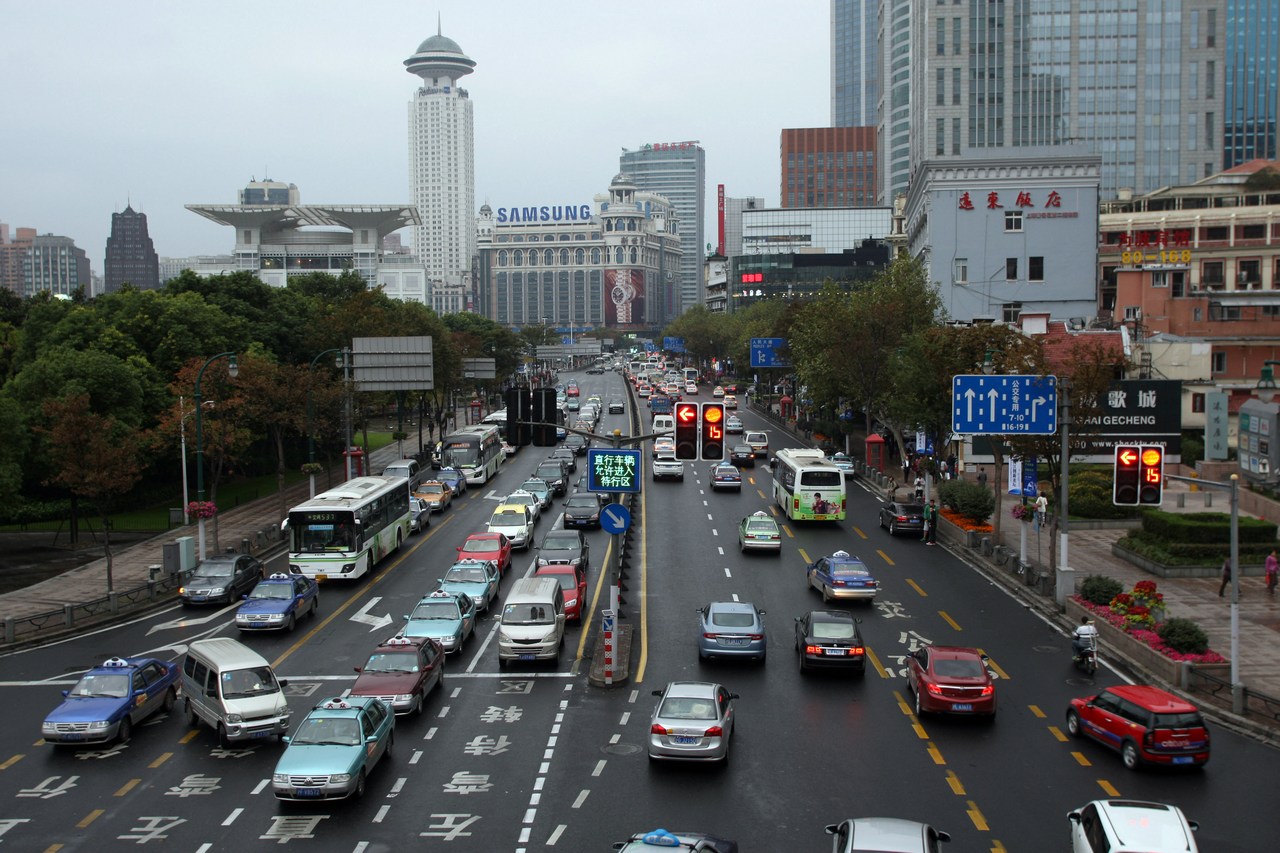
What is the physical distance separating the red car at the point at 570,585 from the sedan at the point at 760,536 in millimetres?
9600

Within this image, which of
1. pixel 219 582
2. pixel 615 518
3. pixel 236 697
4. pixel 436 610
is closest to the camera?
pixel 236 697

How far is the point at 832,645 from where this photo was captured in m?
27.1

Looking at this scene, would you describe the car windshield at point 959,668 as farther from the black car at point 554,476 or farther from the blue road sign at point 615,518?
the black car at point 554,476

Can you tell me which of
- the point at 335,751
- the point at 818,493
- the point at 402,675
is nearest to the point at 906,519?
the point at 818,493

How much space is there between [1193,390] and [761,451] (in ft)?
87.4

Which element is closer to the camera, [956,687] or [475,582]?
[956,687]

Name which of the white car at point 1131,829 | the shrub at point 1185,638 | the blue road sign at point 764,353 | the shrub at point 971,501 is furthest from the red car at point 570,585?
the blue road sign at point 764,353

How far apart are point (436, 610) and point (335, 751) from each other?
33.8ft

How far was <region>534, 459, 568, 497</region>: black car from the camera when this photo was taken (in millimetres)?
60041

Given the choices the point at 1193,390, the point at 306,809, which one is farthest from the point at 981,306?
the point at 306,809

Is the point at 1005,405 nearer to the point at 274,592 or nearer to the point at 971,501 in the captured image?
the point at 971,501

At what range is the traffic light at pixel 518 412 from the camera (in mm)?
33188

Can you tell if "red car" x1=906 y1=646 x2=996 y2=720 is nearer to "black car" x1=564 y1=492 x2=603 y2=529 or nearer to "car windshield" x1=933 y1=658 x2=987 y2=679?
"car windshield" x1=933 y1=658 x2=987 y2=679

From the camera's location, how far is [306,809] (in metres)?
19.2
